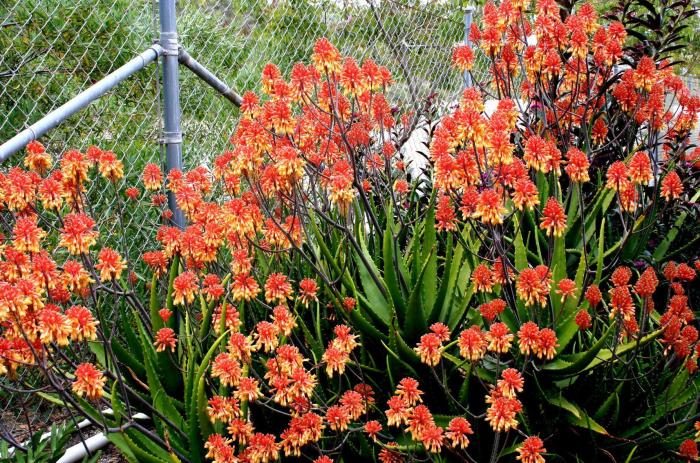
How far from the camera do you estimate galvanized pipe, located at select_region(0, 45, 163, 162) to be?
2617mm

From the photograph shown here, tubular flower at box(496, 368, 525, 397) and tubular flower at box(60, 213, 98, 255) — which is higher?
tubular flower at box(496, 368, 525, 397)

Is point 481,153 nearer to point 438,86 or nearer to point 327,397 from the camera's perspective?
point 327,397

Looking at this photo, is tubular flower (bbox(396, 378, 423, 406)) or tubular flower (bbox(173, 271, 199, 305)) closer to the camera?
tubular flower (bbox(396, 378, 423, 406))

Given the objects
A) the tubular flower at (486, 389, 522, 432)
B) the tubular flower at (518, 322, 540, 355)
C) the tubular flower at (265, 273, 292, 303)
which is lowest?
the tubular flower at (265, 273, 292, 303)

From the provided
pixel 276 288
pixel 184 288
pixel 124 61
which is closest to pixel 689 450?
pixel 276 288

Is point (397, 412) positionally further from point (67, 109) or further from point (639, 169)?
point (67, 109)

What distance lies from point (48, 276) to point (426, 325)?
1280 mm

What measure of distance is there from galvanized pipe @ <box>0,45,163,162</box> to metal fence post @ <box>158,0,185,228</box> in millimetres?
64

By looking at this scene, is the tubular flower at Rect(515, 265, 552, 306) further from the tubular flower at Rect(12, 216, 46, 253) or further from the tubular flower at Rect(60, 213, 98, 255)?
the tubular flower at Rect(12, 216, 46, 253)

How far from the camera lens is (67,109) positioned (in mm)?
2826

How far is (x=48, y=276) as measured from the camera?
6.09ft

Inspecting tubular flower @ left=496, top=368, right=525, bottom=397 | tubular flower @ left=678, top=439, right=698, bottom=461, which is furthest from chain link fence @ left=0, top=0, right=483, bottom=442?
tubular flower @ left=678, top=439, right=698, bottom=461

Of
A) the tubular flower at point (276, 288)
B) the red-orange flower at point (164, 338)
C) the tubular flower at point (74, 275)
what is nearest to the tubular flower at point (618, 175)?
the tubular flower at point (276, 288)

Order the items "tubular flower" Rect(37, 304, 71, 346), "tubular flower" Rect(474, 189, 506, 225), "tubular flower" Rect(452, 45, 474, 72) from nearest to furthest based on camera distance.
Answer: "tubular flower" Rect(37, 304, 71, 346) < "tubular flower" Rect(474, 189, 506, 225) < "tubular flower" Rect(452, 45, 474, 72)
